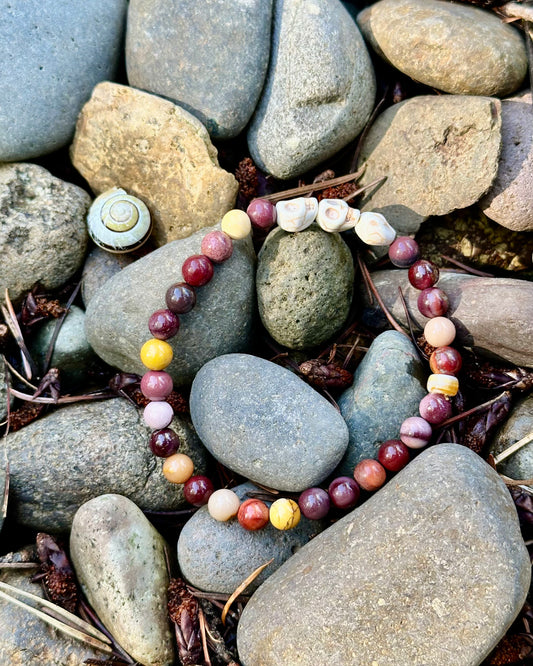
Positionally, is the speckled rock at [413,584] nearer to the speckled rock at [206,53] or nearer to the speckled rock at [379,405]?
the speckled rock at [379,405]

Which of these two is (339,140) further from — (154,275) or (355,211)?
(154,275)

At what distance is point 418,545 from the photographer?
2.68 metres

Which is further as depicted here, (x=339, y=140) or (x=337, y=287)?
(x=339, y=140)

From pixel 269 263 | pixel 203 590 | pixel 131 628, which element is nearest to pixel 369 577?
pixel 203 590

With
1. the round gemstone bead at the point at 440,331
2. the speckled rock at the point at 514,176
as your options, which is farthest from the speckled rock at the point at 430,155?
the round gemstone bead at the point at 440,331

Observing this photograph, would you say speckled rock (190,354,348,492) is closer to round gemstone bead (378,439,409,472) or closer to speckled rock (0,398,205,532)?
round gemstone bead (378,439,409,472)

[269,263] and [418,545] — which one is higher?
[269,263]

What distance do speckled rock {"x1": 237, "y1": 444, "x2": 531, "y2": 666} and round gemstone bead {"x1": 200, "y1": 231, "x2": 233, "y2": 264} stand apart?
1.57m

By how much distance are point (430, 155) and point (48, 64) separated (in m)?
2.34

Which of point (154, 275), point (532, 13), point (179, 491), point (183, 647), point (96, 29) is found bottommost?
point (183, 647)

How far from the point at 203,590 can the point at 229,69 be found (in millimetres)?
2941

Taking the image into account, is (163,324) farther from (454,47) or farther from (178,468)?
(454,47)

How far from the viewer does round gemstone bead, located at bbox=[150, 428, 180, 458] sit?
→ 3.33m

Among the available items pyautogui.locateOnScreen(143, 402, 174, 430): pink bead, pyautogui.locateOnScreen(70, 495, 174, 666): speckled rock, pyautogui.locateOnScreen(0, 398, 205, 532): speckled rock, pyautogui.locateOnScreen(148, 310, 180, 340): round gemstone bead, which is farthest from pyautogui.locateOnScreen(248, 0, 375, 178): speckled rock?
pyautogui.locateOnScreen(70, 495, 174, 666): speckled rock
